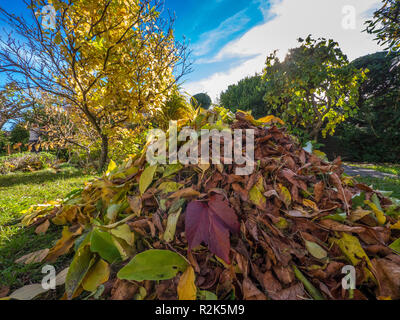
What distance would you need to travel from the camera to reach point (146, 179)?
794mm

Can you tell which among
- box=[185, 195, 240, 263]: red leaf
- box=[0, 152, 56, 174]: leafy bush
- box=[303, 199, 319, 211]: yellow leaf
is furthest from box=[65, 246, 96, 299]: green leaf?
box=[0, 152, 56, 174]: leafy bush

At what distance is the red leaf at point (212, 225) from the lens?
56cm

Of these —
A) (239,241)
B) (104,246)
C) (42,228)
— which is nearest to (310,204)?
(239,241)

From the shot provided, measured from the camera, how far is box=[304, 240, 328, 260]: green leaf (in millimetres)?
589

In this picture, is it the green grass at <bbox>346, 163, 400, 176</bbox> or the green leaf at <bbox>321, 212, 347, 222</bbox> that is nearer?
the green leaf at <bbox>321, 212, 347, 222</bbox>

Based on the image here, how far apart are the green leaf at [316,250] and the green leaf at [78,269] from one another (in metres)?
0.69

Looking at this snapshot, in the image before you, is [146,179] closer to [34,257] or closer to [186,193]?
[186,193]

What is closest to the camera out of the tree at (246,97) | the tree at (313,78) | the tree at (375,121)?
the tree at (313,78)

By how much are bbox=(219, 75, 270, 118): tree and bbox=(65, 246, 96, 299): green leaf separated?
796 cm

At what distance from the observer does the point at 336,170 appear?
87 cm

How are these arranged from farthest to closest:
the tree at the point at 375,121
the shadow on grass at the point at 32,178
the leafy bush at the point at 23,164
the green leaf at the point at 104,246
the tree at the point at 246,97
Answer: the tree at the point at 246,97 → the tree at the point at 375,121 → the leafy bush at the point at 23,164 → the shadow on grass at the point at 32,178 → the green leaf at the point at 104,246

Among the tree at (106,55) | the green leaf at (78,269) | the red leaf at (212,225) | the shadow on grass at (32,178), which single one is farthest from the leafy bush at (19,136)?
the red leaf at (212,225)

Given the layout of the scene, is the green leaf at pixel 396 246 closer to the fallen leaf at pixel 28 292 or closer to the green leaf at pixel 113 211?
the green leaf at pixel 113 211

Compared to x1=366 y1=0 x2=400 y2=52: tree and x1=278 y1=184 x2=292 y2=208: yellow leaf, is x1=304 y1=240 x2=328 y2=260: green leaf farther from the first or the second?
x1=366 y1=0 x2=400 y2=52: tree
